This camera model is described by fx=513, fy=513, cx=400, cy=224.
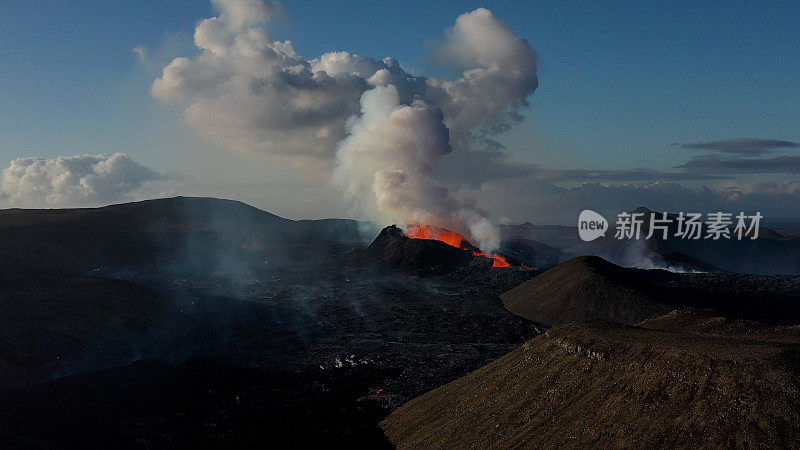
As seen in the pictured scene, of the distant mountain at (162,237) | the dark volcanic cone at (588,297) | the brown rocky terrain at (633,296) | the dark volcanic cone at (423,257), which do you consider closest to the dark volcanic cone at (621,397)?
the brown rocky terrain at (633,296)

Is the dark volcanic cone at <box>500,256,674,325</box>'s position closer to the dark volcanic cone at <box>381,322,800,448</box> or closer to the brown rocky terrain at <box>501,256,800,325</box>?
the brown rocky terrain at <box>501,256,800,325</box>

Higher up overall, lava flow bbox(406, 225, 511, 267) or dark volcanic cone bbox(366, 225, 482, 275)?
lava flow bbox(406, 225, 511, 267)

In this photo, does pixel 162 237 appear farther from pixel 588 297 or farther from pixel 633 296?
pixel 633 296

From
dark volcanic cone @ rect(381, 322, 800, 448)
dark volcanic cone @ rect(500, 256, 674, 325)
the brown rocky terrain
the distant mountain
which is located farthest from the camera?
the distant mountain

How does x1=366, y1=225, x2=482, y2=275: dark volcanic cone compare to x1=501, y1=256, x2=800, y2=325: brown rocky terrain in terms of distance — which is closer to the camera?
x1=501, y1=256, x2=800, y2=325: brown rocky terrain

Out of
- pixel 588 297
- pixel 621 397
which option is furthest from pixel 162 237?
pixel 621 397

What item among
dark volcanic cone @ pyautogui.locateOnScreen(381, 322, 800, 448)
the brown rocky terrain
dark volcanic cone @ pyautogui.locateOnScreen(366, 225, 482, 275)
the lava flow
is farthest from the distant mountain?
dark volcanic cone @ pyautogui.locateOnScreen(381, 322, 800, 448)

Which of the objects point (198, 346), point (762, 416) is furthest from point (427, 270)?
point (762, 416)

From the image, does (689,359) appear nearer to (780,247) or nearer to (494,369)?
(494,369)
